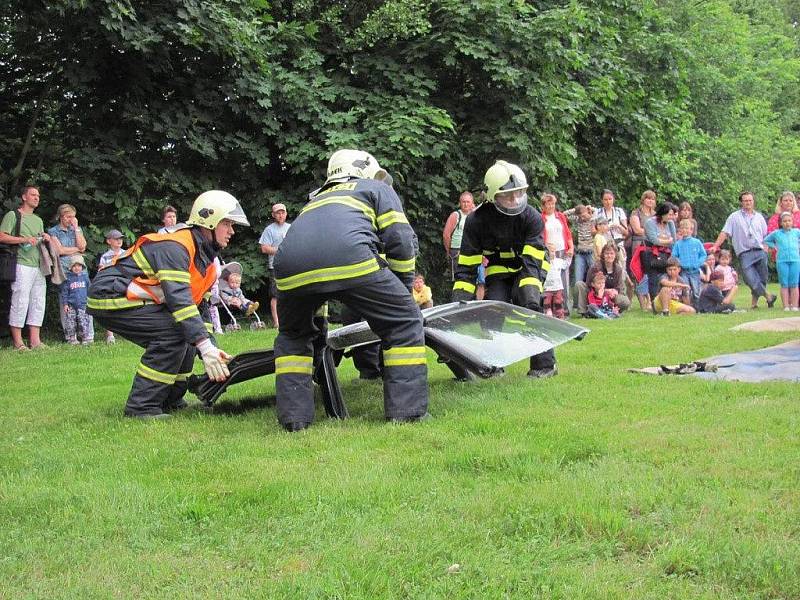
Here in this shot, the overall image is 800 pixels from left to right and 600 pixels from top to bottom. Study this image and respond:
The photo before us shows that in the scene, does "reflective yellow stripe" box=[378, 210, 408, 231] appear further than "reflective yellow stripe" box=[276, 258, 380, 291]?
Answer: Yes

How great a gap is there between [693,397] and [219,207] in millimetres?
4001

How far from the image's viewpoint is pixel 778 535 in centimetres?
374

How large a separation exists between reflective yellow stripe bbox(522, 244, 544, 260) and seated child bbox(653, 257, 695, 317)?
23.9ft

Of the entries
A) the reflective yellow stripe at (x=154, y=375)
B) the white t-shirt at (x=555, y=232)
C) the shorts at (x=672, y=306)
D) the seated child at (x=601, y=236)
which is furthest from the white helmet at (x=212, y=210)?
the shorts at (x=672, y=306)

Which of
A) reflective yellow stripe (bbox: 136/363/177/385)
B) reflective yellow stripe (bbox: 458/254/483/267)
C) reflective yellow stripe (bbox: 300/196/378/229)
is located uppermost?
reflective yellow stripe (bbox: 300/196/378/229)

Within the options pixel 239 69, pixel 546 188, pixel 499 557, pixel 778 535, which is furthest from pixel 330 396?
pixel 546 188

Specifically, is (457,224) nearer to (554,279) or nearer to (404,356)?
(554,279)

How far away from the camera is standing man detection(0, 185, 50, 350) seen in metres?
12.1

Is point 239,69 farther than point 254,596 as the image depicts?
Yes

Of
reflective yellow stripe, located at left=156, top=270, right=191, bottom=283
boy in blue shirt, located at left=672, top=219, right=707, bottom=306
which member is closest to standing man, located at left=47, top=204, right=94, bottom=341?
reflective yellow stripe, located at left=156, top=270, right=191, bottom=283

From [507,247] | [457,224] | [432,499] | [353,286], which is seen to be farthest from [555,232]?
[432,499]

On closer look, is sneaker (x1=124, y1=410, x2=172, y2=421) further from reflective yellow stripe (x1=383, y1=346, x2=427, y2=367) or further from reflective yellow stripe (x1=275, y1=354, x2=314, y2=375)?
reflective yellow stripe (x1=383, y1=346, x2=427, y2=367)

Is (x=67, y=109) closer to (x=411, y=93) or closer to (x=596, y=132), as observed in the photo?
(x=411, y=93)

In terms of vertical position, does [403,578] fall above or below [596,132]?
below
